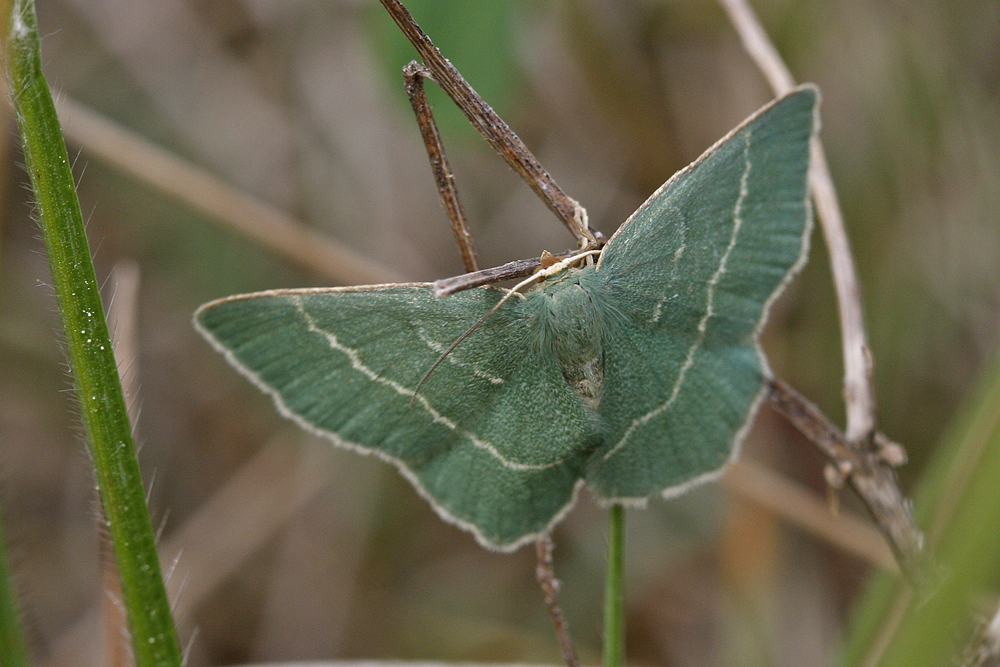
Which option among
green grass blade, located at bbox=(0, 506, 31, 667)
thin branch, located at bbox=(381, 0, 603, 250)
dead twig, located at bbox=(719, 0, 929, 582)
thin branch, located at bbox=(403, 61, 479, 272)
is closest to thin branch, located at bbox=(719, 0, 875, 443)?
dead twig, located at bbox=(719, 0, 929, 582)

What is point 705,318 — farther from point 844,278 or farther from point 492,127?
point 492,127

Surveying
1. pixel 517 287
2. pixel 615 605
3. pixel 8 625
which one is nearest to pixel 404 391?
pixel 517 287

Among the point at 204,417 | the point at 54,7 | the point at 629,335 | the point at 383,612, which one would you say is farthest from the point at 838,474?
the point at 54,7

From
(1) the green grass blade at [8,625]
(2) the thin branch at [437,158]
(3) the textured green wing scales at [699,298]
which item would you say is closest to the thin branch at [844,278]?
(3) the textured green wing scales at [699,298]

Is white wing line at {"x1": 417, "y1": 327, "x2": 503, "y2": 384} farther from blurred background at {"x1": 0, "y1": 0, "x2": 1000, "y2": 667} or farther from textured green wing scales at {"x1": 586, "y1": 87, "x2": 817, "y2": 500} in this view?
blurred background at {"x1": 0, "y1": 0, "x2": 1000, "y2": 667}

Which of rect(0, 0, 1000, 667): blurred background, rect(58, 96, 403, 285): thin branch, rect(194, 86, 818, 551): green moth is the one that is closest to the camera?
rect(194, 86, 818, 551): green moth

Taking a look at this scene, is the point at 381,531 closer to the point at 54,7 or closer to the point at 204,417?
the point at 204,417
